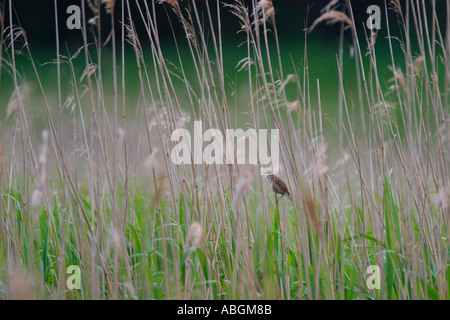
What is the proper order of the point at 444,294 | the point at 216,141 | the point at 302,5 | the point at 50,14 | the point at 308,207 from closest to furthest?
the point at 308,207 → the point at 444,294 → the point at 216,141 → the point at 302,5 → the point at 50,14

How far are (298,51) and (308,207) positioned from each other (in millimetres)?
1542

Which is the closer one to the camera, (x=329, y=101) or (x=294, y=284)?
(x=294, y=284)

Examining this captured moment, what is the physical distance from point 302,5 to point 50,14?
2.32m

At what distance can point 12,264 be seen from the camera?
1901 millimetres

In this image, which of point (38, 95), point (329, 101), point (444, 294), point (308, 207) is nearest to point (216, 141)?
point (308, 207)

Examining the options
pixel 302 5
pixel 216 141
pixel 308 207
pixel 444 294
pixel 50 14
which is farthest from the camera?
pixel 50 14

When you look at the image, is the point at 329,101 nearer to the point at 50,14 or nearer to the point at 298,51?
the point at 298,51

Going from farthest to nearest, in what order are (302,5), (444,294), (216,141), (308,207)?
(302,5), (216,141), (444,294), (308,207)

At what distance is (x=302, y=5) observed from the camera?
269 cm
